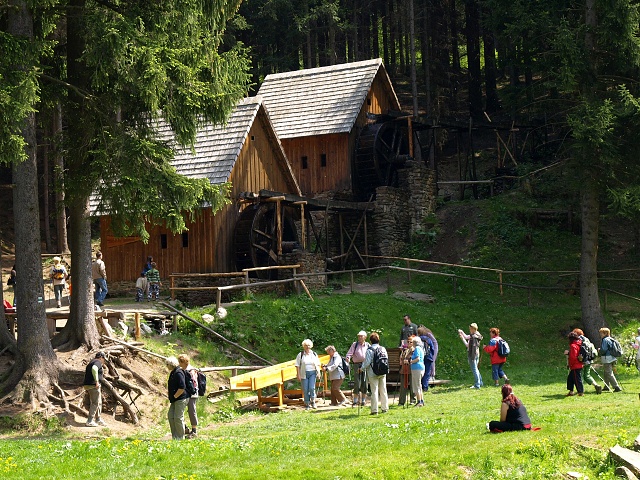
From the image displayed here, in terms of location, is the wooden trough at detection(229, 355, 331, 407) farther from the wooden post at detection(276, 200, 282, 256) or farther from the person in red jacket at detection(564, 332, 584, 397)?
the wooden post at detection(276, 200, 282, 256)

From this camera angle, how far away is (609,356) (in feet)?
62.2

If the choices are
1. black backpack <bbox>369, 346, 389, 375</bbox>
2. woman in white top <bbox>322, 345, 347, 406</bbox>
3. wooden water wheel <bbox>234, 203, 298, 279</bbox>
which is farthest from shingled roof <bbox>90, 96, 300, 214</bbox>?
black backpack <bbox>369, 346, 389, 375</bbox>

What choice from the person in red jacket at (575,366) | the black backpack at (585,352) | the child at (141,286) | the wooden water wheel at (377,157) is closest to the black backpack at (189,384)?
the person in red jacket at (575,366)

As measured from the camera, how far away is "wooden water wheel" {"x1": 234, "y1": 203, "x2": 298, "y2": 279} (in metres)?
30.9

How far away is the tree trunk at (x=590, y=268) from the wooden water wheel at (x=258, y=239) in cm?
995

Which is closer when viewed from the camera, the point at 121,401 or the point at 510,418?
the point at 510,418

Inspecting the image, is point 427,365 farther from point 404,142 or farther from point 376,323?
point 404,142

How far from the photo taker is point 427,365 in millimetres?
20797

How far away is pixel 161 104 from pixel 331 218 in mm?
20598

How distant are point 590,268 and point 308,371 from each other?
39.8ft

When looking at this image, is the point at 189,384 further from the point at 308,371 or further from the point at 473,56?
the point at 473,56

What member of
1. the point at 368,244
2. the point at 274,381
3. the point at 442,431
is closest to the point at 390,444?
the point at 442,431

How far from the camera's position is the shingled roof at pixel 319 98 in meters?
39.9

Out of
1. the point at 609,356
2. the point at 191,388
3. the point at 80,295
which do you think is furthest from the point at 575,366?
the point at 80,295
